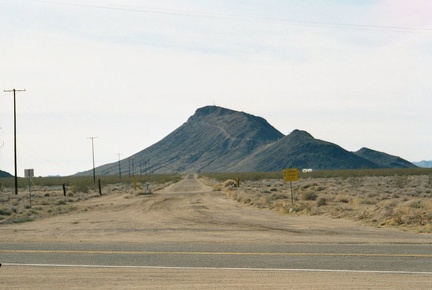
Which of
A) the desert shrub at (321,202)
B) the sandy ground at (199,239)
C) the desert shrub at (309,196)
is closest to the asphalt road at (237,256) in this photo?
the sandy ground at (199,239)

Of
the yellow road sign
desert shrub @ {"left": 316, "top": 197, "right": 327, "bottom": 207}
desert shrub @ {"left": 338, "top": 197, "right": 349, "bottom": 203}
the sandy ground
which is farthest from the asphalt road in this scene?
desert shrub @ {"left": 338, "top": 197, "right": 349, "bottom": 203}

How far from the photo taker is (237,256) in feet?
56.1

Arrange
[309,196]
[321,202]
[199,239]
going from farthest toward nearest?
[309,196]
[321,202]
[199,239]

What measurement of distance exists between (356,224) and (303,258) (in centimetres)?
1164

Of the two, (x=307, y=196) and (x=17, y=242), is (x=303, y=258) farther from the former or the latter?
(x=307, y=196)

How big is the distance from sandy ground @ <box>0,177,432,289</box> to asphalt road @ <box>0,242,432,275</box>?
0.88 metres

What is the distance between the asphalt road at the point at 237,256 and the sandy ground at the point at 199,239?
0.88m

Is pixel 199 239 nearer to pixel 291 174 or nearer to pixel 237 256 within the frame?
pixel 237 256

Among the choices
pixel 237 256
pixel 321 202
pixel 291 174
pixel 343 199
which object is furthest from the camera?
pixel 343 199

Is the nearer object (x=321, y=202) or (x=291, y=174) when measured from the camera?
(x=291, y=174)

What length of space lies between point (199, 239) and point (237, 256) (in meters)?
5.11

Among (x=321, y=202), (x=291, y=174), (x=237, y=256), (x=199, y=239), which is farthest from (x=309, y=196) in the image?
(x=237, y=256)

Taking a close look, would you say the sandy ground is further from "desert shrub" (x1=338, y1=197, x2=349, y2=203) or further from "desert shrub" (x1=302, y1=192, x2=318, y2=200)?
"desert shrub" (x1=302, y1=192, x2=318, y2=200)

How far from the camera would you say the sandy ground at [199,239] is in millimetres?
12750
